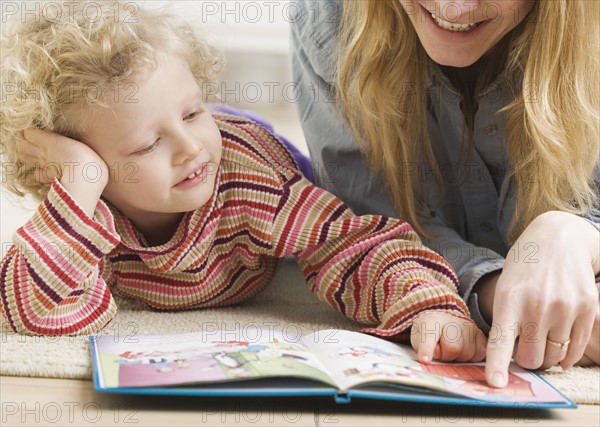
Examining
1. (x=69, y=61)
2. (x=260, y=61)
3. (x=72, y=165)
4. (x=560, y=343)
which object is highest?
(x=69, y=61)

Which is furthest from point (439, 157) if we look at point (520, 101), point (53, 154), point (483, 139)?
point (53, 154)

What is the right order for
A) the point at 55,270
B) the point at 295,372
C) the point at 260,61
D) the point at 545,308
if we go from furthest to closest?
the point at 260,61 < the point at 55,270 < the point at 545,308 < the point at 295,372

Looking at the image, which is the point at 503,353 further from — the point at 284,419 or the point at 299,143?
the point at 299,143

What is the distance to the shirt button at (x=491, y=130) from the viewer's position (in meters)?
1.16

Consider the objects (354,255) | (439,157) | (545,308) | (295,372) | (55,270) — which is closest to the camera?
(295,372)

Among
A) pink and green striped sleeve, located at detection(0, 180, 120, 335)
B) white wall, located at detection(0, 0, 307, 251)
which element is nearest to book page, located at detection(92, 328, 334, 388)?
pink and green striped sleeve, located at detection(0, 180, 120, 335)

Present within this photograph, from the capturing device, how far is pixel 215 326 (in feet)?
3.41

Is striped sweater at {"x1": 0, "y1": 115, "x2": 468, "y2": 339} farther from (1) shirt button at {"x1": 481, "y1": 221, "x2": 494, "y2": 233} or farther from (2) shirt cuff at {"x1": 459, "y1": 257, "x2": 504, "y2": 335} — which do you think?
(1) shirt button at {"x1": 481, "y1": 221, "x2": 494, "y2": 233}

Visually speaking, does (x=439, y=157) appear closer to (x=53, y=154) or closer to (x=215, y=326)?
(x=215, y=326)

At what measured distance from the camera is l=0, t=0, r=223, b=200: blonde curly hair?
3.43 feet

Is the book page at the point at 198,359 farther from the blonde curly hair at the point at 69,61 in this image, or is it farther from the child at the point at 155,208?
the blonde curly hair at the point at 69,61

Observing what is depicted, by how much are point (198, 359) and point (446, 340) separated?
0.87 feet

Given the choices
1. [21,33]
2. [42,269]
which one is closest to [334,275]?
[42,269]

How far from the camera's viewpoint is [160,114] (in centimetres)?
103
